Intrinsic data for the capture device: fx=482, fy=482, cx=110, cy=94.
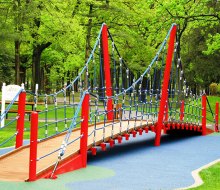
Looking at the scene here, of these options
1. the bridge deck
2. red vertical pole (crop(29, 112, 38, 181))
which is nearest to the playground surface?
red vertical pole (crop(29, 112, 38, 181))

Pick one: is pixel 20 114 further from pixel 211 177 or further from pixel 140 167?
pixel 211 177

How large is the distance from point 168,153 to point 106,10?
1734 centimetres

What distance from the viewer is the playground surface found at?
945 centimetres

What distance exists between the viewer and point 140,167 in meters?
12.1

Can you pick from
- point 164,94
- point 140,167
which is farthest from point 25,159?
point 164,94

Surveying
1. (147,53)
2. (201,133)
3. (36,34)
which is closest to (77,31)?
(36,34)

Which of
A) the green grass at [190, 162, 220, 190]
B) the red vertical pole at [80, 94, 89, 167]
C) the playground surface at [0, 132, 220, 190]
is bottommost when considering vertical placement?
the playground surface at [0, 132, 220, 190]

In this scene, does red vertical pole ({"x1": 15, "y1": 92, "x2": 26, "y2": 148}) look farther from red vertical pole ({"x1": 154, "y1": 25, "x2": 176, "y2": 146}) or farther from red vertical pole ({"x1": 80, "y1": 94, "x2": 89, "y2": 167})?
red vertical pole ({"x1": 154, "y1": 25, "x2": 176, "y2": 146})

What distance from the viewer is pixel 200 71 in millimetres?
35969

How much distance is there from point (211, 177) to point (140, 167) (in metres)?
2.24

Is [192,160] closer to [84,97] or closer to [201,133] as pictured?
[84,97]

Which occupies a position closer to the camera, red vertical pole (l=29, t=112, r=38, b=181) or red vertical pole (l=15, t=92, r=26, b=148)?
red vertical pole (l=29, t=112, r=38, b=181)

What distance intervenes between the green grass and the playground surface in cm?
34

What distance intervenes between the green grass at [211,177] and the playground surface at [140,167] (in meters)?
0.34
